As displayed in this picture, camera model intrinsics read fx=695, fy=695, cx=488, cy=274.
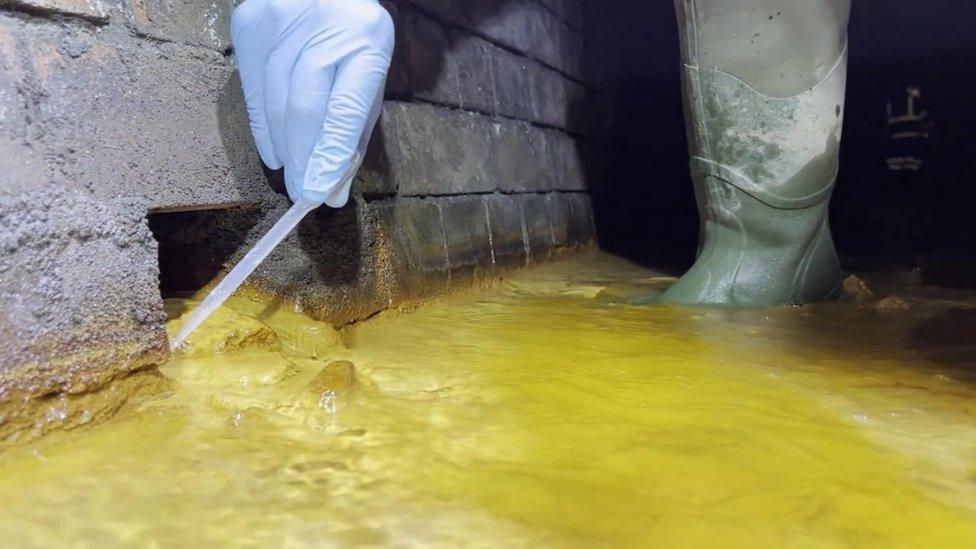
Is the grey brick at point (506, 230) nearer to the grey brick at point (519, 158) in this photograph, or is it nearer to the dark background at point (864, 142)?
the grey brick at point (519, 158)

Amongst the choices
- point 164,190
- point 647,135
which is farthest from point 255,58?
A: point 647,135

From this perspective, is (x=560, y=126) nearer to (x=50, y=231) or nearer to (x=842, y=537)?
(x=50, y=231)

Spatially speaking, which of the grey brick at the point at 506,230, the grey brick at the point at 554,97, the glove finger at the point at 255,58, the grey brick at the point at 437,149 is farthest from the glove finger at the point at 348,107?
the grey brick at the point at 554,97

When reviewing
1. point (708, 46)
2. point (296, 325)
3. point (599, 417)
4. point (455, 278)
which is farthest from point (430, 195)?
point (599, 417)

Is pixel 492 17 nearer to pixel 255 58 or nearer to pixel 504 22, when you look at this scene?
pixel 504 22

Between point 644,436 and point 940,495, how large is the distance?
0.44m

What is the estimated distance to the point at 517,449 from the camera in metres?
1.18

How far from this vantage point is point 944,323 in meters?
2.18

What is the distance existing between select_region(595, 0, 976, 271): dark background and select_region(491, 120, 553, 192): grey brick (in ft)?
3.00

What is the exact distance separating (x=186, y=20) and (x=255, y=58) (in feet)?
0.55

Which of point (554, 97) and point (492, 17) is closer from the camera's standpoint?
point (492, 17)

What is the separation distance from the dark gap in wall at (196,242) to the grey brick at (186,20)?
439 millimetres

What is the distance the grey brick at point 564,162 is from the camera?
3.83 m

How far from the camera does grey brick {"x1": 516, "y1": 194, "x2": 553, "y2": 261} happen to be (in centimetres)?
343
